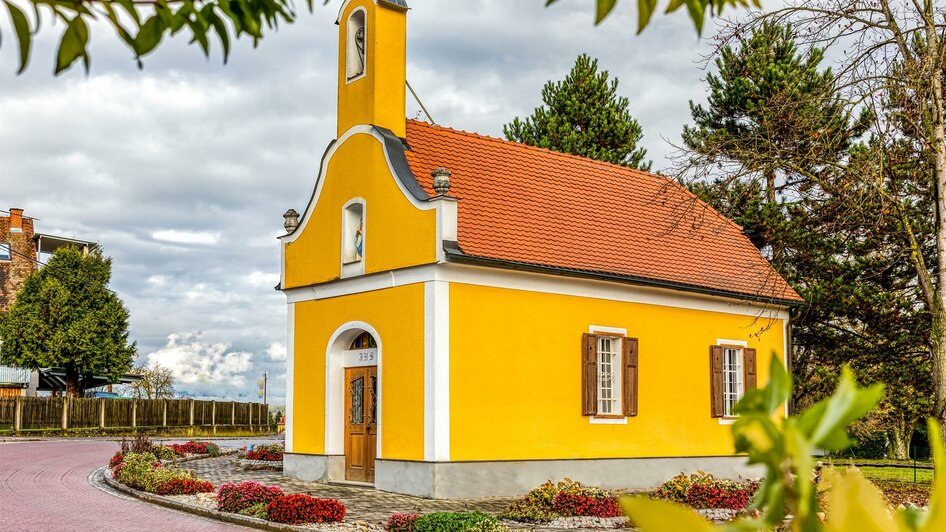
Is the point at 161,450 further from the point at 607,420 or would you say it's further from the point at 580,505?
the point at 580,505

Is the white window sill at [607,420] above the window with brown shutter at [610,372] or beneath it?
beneath

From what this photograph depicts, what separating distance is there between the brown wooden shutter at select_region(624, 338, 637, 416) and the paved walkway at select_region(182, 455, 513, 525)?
3685 mm

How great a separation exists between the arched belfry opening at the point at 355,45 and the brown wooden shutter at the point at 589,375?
271 inches

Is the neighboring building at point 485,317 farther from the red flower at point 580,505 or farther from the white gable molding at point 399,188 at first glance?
the red flower at point 580,505

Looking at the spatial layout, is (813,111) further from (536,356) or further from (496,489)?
(496,489)

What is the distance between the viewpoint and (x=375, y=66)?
19.1 meters

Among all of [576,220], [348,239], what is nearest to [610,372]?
[576,220]

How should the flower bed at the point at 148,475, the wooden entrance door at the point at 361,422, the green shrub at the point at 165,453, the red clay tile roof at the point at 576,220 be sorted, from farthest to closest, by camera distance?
1. the green shrub at the point at 165,453
2. the wooden entrance door at the point at 361,422
3. the red clay tile roof at the point at 576,220
4. the flower bed at the point at 148,475

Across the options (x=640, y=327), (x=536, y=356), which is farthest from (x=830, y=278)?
(x=536, y=356)

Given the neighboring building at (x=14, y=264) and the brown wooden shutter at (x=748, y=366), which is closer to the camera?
the brown wooden shutter at (x=748, y=366)

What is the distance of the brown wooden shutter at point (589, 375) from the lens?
18859mm

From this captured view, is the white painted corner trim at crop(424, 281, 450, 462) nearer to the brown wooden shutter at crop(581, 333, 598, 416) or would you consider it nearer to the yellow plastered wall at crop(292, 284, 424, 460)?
the yellow plastered wall at crop(292, 284, 424, 460)

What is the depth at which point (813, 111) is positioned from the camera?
615 inches

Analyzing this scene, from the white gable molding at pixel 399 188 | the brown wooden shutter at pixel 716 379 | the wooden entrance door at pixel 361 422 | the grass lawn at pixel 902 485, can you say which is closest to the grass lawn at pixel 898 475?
the grass lawn at pixel 902 485
